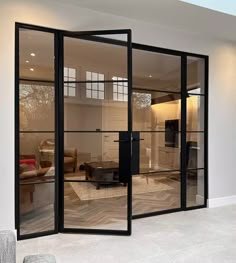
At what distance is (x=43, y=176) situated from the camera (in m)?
3.37

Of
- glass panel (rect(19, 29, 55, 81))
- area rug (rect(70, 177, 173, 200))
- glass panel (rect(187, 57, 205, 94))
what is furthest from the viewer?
glass panel (rect(187, 57, 205, 94))

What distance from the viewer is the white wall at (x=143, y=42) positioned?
3.03 metres

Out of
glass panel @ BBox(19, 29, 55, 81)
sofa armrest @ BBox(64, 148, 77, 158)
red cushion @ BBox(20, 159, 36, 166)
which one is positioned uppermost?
glass panel @ BBox(19, 29, 55, 81)

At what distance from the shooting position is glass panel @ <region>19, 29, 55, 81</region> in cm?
319

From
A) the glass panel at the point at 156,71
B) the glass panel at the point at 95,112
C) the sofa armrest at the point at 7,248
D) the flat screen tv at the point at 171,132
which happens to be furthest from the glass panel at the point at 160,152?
the sofa armrest at the point at 7,248

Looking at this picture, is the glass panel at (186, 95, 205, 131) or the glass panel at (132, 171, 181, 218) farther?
the glass panel at (186, 95, 205, 131)

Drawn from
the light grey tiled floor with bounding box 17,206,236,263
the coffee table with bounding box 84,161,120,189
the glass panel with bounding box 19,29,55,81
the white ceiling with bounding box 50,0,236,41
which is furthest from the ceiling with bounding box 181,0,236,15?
the light grey tiled floor with bounding box 17,206,236,263

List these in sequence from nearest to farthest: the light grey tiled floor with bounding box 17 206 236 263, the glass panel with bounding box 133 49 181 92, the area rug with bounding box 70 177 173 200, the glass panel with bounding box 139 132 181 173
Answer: the light grey tiled floor with bounding box 17 206 236 263 < the area rug with bounding box 70 177 173 200 < the glass panel with bounding box 133 49 181 92 < the glass panel with bounding box 139 132 181 173

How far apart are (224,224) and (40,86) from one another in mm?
3043

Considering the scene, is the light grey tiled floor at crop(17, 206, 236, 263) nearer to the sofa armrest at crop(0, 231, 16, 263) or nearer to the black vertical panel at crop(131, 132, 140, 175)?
the black vertical panel at crop(131, 132, 140, 175)

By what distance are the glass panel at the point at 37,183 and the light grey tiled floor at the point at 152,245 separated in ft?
0.85

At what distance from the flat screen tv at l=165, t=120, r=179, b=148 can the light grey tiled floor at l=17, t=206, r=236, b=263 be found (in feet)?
4.19

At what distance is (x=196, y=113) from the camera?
4.52 metres

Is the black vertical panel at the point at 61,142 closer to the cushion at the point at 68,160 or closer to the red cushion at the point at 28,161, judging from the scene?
the cushion at the point at 68,160
